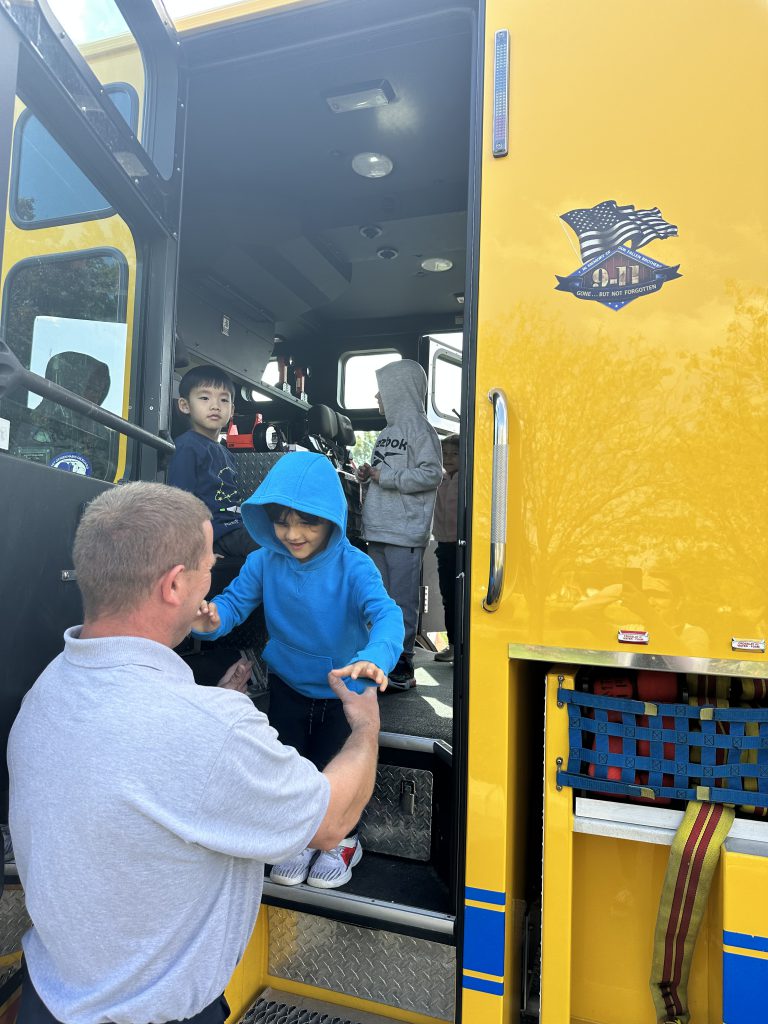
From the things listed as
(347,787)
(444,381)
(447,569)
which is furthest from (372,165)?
(347,787)

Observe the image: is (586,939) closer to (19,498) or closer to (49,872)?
(49,872)

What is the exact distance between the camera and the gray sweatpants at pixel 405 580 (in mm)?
3215

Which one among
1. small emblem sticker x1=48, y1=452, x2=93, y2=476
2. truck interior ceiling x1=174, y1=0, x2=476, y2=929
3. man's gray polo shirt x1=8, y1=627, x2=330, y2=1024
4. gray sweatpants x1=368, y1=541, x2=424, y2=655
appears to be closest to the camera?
man's gray polo shirt x1=8, y1=627, x2=330, y2=1024

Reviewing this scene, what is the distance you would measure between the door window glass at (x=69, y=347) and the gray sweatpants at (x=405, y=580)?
4.86 feet

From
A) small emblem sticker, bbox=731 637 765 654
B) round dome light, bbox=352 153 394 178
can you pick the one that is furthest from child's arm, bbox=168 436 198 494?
small emblem sticker, bbox=731 637 765 654

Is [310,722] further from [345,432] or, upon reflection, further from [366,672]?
[345,432]

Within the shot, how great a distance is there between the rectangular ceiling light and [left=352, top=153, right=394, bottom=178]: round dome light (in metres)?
0.38

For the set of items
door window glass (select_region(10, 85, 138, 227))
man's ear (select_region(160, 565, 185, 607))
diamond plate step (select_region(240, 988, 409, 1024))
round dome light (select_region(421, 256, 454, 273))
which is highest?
round dome light (select_region(421, 256, 454, 273))

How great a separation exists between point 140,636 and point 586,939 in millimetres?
1283

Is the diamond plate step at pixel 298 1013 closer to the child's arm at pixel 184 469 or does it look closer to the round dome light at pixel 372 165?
the child's arm at pixel 184 469

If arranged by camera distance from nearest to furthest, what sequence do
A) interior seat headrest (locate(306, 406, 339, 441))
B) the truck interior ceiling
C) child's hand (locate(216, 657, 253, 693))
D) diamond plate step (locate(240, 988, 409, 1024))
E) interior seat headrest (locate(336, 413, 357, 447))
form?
diamond plate step (locate(240, 988, 409, 1024)) < the truck interior ceiling < child's hand (locate(216, 657, 253, 693)) < interior seat headrest (locate(306, 406, 339, 441)) < interior seat headrest (locate(336, 413, 357, 447))

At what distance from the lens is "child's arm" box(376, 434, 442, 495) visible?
3.24m

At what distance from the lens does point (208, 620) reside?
1.93 m

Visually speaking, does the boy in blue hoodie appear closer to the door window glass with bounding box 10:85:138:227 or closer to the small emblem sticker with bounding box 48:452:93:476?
the small emblem sticker with bounding box 48:452:93:476
